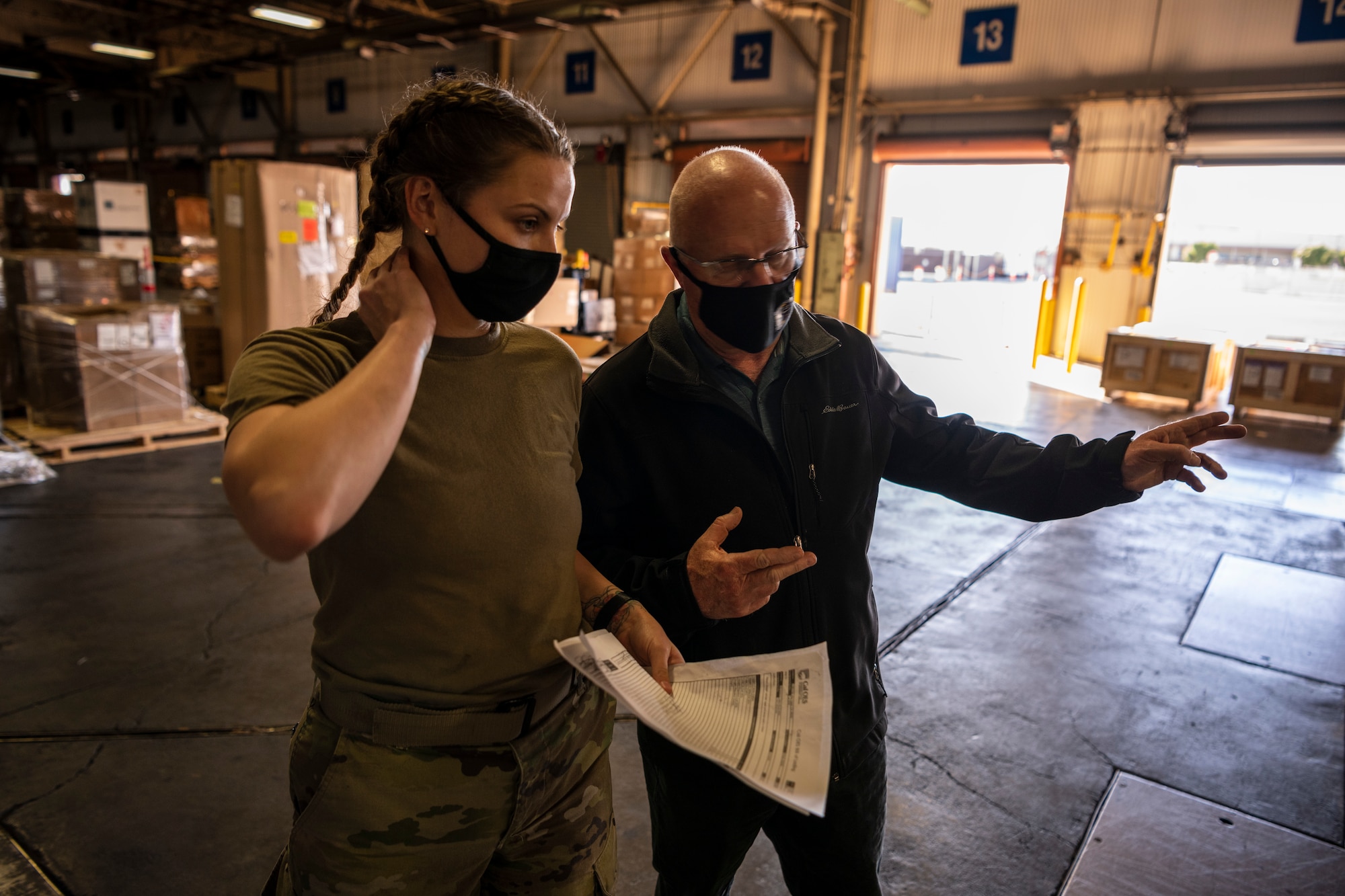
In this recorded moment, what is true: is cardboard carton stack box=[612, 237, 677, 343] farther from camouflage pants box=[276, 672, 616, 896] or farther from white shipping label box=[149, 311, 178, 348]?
camouflage pants box=[276, 672, 616, 896]

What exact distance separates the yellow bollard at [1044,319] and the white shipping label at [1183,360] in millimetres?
2236

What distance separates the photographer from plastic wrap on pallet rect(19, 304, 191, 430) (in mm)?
5906

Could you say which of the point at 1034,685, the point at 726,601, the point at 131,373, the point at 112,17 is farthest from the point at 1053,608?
the point at 112,17

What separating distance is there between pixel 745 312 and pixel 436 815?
3.16 ft

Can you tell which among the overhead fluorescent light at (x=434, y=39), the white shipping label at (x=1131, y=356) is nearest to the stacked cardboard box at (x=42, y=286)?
the overhead fluorescent light at (x=434, y=39)

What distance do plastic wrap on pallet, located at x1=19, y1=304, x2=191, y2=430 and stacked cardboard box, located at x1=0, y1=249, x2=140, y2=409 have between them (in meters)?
0.33

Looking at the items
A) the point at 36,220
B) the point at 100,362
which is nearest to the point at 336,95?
the point at 36,220

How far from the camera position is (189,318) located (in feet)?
27.6

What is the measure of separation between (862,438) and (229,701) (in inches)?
107

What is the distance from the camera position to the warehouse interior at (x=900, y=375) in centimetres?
256

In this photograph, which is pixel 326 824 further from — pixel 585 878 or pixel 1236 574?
pixel 1236 574

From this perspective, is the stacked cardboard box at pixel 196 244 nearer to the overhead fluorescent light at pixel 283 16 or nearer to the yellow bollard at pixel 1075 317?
the overhead fluorescent light at pixel 283 16

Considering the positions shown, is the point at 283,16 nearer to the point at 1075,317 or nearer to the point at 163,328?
the point at 163,328

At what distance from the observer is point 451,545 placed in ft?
3.53
